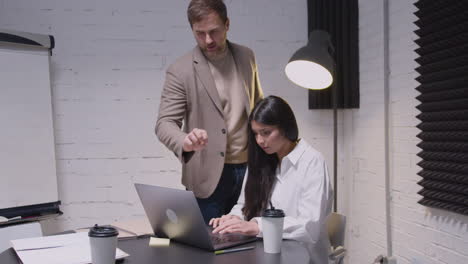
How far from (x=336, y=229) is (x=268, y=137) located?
0.50 meters

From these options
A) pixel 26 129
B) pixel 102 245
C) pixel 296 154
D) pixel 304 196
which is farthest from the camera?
pixel 26 129

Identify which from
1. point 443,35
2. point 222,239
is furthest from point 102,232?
point 443,35

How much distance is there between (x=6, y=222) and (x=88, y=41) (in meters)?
1.30

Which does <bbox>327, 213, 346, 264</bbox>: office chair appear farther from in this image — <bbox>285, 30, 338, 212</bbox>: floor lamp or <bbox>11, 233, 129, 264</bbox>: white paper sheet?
<bbox>11, 233, 129, 264</bbox>: white paper sheet

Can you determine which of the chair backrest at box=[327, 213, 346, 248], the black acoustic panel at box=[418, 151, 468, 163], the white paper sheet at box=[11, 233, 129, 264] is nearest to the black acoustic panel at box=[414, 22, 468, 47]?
the black acoustic panel at box=[418, 151, 468, 163]

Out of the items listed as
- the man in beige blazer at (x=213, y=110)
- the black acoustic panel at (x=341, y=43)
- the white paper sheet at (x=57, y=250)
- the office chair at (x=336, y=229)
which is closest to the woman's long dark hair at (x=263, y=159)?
the man in beige blazer at (x=213, y=110)

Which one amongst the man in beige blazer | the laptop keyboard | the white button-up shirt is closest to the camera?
the laptop keyboard

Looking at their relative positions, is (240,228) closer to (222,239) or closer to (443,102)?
(222,239)

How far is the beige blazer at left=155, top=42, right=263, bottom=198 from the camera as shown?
6.80ft

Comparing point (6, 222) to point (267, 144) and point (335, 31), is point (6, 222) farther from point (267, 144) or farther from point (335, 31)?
point (335, 31)

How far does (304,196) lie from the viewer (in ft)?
5.85

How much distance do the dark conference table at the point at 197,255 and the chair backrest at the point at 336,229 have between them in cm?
53

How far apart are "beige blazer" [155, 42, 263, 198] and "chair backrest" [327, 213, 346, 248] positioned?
0.54m

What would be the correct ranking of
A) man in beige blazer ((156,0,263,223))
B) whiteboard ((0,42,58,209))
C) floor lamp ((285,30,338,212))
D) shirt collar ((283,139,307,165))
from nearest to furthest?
shirt collar ((283,139,307,165)), man in beige blazer ((156,0,263,223)), floor lamp ((285,30,338,212)), whiteboard ((0,42,58,209))
